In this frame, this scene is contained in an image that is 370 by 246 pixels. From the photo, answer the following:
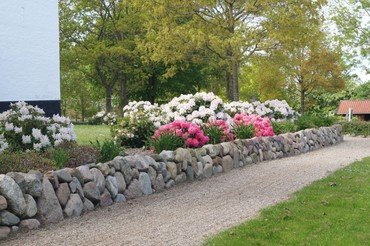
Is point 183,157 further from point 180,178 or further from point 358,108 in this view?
point 358,108

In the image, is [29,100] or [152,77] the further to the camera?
[152,77]

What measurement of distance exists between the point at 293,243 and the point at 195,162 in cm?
471

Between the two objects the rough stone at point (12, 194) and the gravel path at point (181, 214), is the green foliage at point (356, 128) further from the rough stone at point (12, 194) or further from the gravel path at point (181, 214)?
the rough stone at point (12, 194)

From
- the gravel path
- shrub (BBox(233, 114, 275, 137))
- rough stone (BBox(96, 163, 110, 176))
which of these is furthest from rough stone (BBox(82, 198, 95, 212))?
Answer: shrub (BBox(233, 114, 275, 137))

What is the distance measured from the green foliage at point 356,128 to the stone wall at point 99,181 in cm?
1565

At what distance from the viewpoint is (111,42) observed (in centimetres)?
3719

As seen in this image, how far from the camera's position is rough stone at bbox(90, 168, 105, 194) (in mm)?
7293

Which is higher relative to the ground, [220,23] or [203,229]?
[220,23]

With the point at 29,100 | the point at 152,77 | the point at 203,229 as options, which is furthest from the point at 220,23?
the point at 152,77

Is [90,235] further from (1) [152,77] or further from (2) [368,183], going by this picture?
(1) [152,77]

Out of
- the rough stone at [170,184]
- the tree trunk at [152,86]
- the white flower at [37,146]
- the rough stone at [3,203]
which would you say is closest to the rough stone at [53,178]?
the rough stone at [3,203]

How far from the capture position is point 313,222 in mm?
6172

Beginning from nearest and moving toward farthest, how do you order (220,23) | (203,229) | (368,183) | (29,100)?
(203,229) → (368,183) → (29,100) → (220,23)

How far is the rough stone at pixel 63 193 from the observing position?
667 cm
